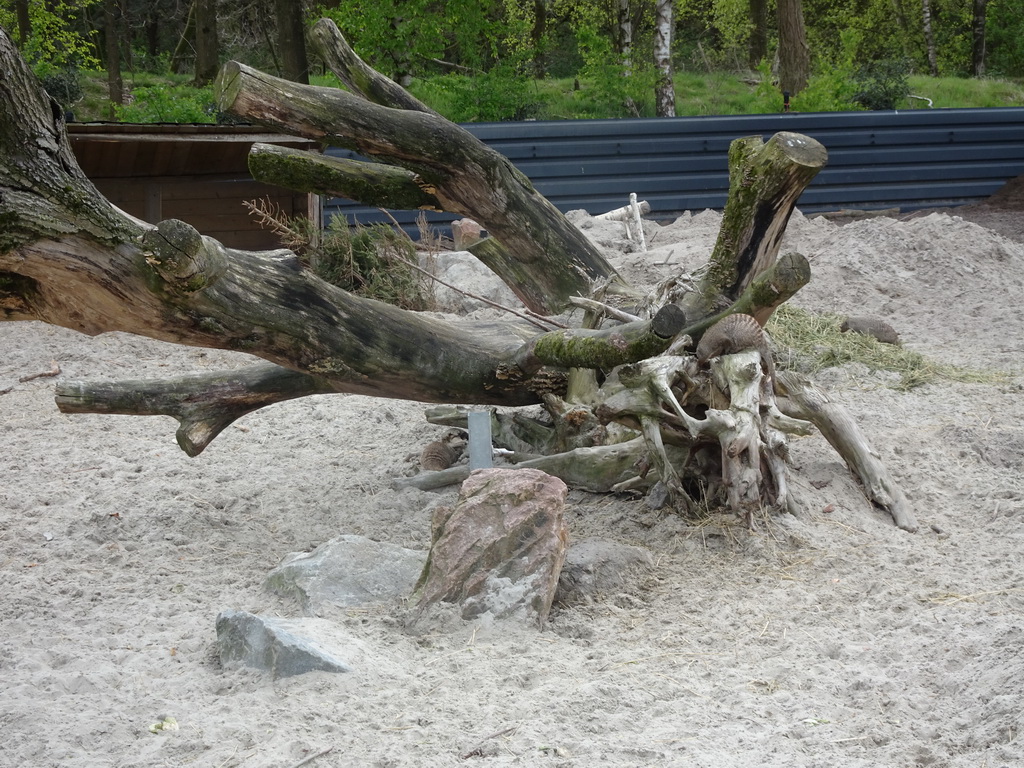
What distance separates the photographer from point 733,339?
4227mm

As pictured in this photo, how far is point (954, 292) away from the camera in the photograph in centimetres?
879

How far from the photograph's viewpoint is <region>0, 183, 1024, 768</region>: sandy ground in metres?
2.56

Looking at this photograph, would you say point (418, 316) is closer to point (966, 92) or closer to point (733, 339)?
point (733, 339)

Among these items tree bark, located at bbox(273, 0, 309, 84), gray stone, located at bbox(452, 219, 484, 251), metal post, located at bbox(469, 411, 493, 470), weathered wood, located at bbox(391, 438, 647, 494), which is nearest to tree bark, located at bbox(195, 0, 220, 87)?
tree bark, located at bbox(273, 0, 309, 84)

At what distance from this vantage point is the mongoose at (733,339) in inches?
166

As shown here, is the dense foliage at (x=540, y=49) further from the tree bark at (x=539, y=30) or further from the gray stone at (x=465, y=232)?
the gray stone at (x=465, y=232)

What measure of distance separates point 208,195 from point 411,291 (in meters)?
3.12

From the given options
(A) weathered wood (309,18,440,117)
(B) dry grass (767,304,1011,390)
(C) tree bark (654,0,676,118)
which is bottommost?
(B) dry grass (767,304,1011,390)

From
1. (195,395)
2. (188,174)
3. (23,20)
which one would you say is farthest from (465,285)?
(23,20)

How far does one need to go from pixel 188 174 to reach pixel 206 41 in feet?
33.8

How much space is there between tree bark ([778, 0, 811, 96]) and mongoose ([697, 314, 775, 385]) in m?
14.2

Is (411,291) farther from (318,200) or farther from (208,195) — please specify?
(208,195)

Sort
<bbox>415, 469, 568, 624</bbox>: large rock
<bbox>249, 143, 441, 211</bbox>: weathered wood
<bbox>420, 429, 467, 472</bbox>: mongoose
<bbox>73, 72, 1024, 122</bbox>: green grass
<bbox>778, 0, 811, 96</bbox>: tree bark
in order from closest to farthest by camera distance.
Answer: <bbox>415, 469, 568, 624</bbox>: large rock
<bbox>249, 143, 441, 211</bbox>: weathered wood
<bbox>420, 429, 467, 472</bbox>: mongoose
<bbox>73, 72, 1024, 122</bbox>: green grass
<bbox>778, 0, 811, 96</bbox>: tree bark

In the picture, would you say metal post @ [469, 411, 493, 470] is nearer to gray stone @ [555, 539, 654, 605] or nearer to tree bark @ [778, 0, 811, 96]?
gray stone @ [555, 539, 654, 605]
